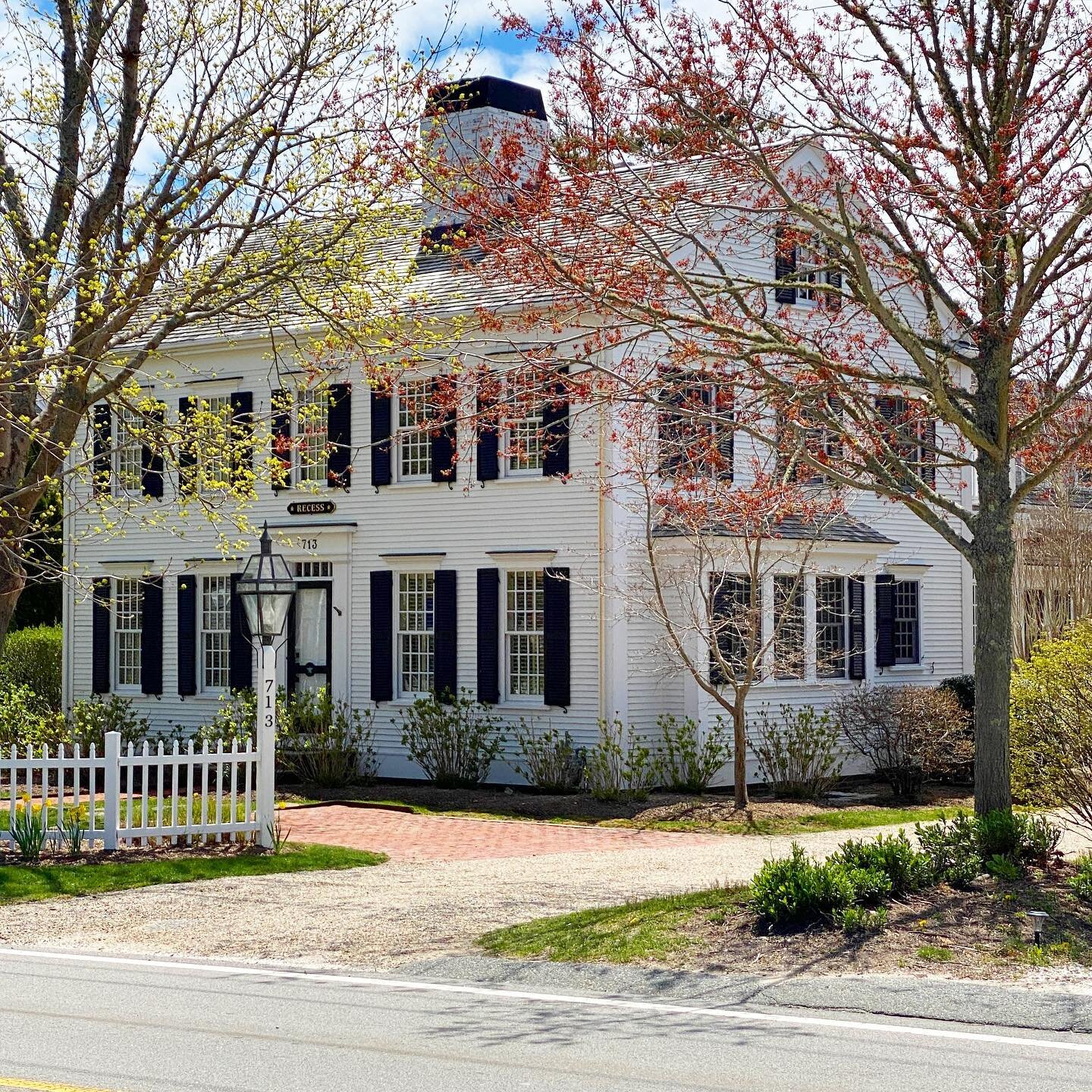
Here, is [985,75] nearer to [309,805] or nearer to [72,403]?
[72,403]

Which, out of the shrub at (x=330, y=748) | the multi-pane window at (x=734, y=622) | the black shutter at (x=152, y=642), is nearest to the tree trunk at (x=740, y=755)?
the multi-pane window at (x=734, y=622)

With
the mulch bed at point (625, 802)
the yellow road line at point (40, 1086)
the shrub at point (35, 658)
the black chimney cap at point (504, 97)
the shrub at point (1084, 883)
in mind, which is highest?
the black chimney cap at point (504, 97)

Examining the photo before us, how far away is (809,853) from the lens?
15.1 m

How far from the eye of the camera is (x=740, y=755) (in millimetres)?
19719

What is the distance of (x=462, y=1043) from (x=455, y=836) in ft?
31.7

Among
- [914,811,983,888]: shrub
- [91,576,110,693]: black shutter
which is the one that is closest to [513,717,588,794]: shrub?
[91,576,110,693]: black shutter

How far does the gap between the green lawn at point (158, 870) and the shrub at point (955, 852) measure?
5665mm

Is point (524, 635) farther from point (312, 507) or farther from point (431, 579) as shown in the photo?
point (312, 507)

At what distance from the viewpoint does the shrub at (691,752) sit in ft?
69.3

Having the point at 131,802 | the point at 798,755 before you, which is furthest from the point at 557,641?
the point at 131,802

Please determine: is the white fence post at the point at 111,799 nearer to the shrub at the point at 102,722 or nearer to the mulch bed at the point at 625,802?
the mulch bed at the point at 625,802

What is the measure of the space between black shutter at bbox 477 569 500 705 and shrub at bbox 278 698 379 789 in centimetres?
223

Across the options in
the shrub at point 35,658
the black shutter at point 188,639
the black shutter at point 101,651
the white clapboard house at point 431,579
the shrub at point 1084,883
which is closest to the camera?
the shrub at point 1084,883

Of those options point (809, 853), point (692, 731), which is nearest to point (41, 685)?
point (692, 731)
